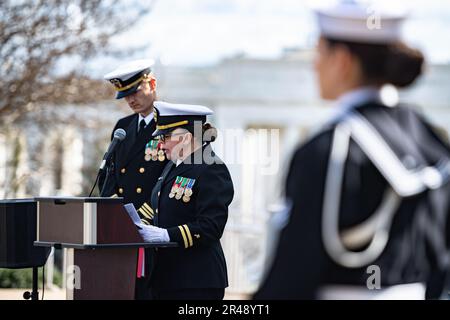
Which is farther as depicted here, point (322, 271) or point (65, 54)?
point (65, 54)

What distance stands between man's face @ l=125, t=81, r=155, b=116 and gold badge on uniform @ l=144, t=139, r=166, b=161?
0.20 metres

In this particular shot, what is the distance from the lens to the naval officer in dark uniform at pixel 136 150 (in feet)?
21.0

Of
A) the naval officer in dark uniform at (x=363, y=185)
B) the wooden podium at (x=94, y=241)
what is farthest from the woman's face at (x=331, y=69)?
the wooden podium at (x=94, y=241)

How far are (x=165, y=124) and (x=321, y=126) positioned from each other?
2419 mm

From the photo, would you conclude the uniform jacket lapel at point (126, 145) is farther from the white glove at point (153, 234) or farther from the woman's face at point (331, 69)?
the woman's face at point (331, 69)

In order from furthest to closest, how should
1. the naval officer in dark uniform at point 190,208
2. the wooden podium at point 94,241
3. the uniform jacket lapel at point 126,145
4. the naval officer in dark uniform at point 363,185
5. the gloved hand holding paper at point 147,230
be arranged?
1. the uniform jacket lapel at point 126,145
2. the naval officer in dark uniform at point 190,208
3. the gloved hand holding paper at point 147,230
4. the wooden podium at point 94,241
5. the naval officer in dark uniform at point 363,185

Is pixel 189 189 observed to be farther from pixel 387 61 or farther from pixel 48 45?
pixel 48 45

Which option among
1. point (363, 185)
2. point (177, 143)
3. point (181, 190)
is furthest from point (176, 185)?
point (363, 185)

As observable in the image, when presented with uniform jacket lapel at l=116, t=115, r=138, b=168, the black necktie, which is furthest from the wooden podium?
the black necktie

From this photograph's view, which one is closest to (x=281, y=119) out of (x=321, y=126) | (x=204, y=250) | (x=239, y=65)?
(x=239, y=65)

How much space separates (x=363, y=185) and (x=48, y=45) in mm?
13241

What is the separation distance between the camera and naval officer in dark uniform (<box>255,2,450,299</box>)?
325 cm
